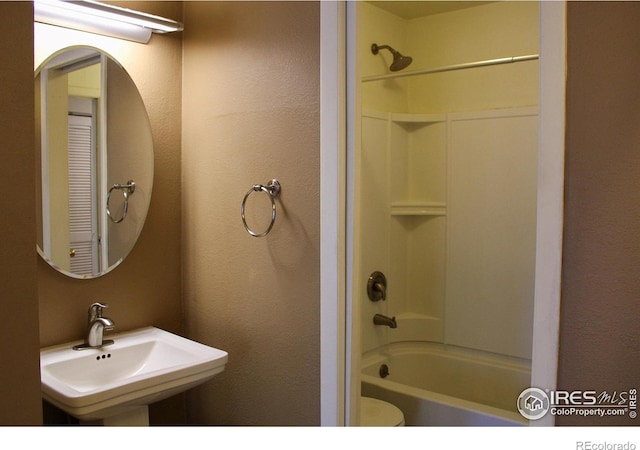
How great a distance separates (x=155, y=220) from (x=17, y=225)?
507mm

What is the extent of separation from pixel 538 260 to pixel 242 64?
0.77m

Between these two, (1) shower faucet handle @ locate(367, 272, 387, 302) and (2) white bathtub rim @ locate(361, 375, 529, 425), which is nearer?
(2) white bathtub rim @ locate(361, 375, 529, 425)

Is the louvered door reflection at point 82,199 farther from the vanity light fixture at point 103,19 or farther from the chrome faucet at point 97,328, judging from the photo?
the vanity light fixture at point 103,19

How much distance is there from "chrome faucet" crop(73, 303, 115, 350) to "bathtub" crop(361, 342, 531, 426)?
1.97ft

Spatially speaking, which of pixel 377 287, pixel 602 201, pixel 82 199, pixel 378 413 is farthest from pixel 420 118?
pixel 82 199

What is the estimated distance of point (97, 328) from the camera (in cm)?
115

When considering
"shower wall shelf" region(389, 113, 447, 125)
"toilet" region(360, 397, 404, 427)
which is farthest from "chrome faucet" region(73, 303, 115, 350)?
"shower wall shelf" region(389, 113, 447, 125)

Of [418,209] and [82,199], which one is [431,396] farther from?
[82,199]

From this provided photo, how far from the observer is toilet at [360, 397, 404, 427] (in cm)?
119

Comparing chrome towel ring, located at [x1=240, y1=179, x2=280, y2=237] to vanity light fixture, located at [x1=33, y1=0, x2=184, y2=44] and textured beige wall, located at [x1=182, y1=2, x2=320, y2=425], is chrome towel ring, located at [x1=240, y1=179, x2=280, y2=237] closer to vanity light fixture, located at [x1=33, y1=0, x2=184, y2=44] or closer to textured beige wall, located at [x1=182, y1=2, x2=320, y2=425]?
textured beige wall, located at [x1=182, y1=2, x2=320, y2=425]

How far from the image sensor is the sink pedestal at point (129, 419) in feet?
3.57

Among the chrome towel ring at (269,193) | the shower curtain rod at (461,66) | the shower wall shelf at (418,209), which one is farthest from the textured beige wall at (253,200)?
the shower wall shelf at (418,209)

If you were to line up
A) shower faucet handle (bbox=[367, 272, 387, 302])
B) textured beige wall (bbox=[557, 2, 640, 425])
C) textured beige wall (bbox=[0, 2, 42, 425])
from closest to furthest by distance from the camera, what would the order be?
1. textured beige wall (bbox=[0, 2, 42, 425])
2. textured beige wall (bbox=[557, 2, 640, 425])
3. shower faucet handle (bbox=[367, 272, 387, 302])

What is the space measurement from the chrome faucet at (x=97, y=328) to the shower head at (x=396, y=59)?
858mm
